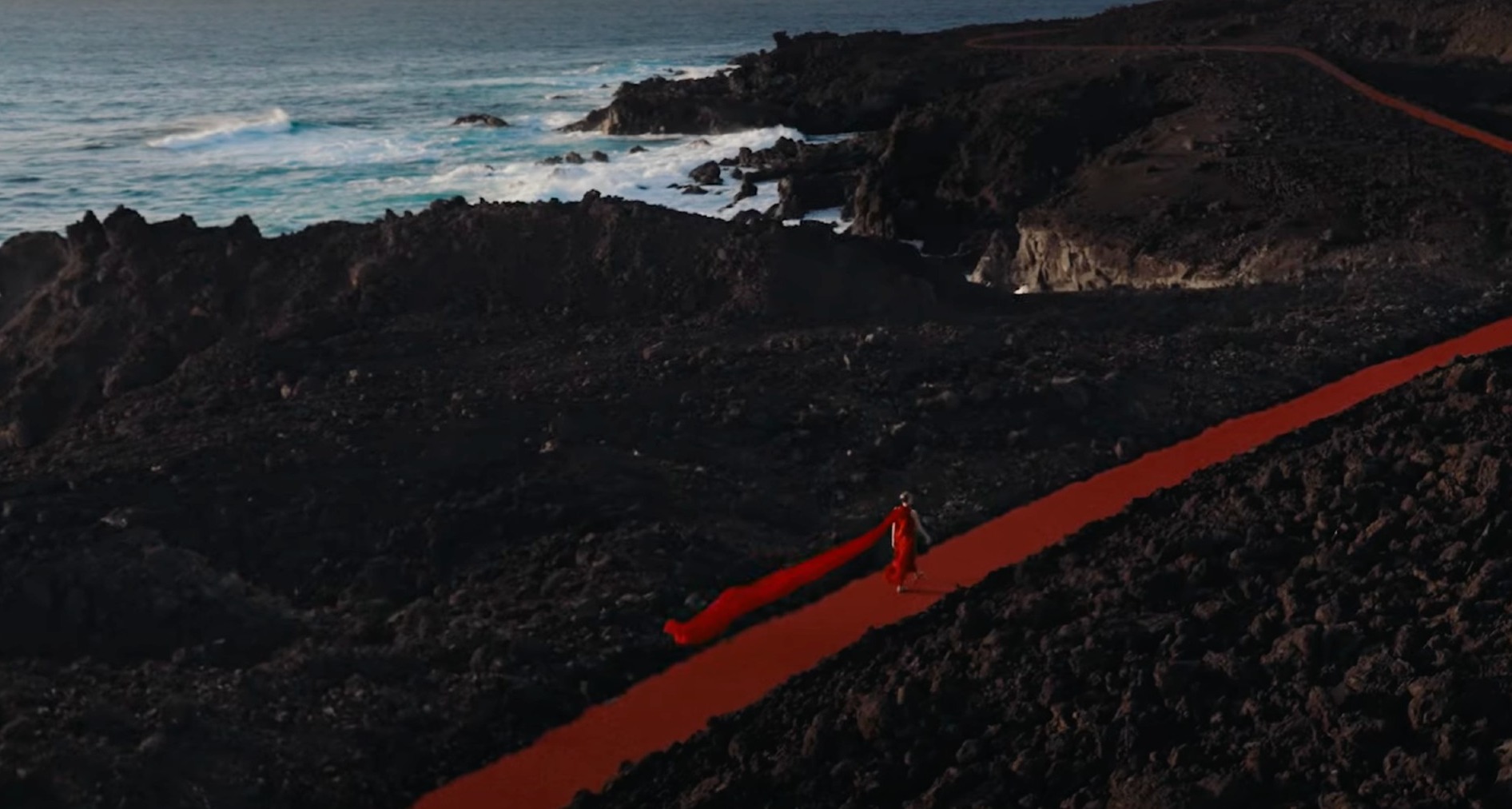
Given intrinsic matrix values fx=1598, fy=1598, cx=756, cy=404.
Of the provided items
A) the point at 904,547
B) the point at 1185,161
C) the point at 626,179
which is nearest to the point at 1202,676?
the point at 904,547

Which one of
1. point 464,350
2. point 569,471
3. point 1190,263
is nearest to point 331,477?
point 569,471

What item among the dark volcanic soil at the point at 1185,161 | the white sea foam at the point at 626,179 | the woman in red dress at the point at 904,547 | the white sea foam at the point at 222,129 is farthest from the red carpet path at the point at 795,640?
the white sea foam at the point at 222,129

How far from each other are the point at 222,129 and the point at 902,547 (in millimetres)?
43351

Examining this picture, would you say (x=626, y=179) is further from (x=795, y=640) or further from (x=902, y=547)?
(x=795, y=640)

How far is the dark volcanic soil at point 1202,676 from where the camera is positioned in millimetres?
8430

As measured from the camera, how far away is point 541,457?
1438cm

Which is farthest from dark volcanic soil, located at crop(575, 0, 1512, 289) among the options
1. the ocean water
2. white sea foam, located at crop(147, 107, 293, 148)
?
white sea foam, located at crop(147, 107, 293, 148)

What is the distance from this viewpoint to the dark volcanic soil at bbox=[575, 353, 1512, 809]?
8.43 meters

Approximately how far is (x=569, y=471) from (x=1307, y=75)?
23.4m

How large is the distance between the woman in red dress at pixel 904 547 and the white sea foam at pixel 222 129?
40174mm

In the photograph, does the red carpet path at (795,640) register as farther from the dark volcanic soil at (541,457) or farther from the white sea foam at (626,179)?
the white sea foam at (626,179)

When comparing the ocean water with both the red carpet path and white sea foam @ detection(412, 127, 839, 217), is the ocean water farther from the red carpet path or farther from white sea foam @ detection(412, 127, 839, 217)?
the red carpet path

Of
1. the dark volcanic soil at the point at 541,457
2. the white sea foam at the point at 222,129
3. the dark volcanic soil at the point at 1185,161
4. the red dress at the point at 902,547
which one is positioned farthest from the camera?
the white sea foam at the point at 222,129

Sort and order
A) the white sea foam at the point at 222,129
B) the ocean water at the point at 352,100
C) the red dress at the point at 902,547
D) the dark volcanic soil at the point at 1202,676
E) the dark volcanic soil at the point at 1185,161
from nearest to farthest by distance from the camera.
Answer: the dark volcanic soil at the point at 1202,676, the red dress at the point at 902,547, the dark volcanic soil at the point at 1185,161, the ocean water at the point at 352,100, the white sea foam at the point at 222,129
